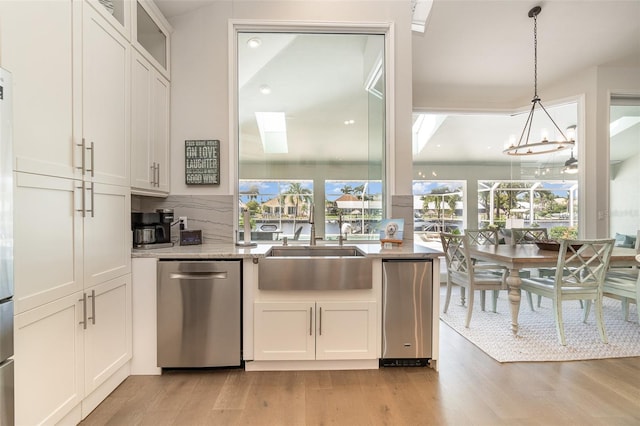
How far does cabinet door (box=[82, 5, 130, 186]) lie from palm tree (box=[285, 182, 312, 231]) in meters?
1.69

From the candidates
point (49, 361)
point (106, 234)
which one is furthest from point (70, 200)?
point (49, 361)

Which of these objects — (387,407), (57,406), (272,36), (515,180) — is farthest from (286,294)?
(515,180)

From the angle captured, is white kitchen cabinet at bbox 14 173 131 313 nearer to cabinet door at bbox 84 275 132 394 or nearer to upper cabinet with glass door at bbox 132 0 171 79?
cabinet door at bbox 84 275 132 394

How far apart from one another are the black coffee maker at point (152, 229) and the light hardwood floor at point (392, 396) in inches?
38.6

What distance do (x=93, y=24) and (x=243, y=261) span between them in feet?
5.59

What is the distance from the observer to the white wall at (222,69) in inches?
111

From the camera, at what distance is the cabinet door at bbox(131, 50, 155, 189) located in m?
2.25

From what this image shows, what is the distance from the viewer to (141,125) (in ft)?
7.73

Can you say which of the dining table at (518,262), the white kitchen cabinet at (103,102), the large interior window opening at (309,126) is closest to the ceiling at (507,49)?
the large interior window opening at (309,126)

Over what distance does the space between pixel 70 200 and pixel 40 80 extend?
581 millimetres

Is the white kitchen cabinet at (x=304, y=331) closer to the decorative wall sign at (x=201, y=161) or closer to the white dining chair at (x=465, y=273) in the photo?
the decorative wall sign at (x=201, y=161)

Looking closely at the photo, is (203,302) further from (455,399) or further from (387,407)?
(455,399)

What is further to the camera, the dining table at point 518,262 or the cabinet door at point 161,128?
the dining table at point 518,262

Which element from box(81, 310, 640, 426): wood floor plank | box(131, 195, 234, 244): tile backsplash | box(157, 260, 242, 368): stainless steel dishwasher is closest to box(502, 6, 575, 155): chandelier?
box(81, 310, 640, 426): wood floor plank
